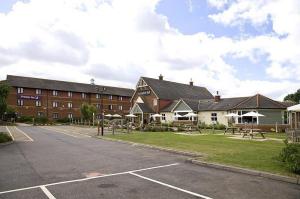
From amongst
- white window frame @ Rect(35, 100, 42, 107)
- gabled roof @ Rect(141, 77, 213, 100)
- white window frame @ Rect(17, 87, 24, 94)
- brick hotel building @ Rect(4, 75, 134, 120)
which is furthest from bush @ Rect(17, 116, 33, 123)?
gabled roof @ Rect(141, 77, 213, 100)

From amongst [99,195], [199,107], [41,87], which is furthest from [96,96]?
[99,195]

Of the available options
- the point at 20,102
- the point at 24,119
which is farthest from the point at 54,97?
the point at 24,119

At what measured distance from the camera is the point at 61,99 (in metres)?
76.8

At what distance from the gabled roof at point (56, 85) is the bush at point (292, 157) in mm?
64829

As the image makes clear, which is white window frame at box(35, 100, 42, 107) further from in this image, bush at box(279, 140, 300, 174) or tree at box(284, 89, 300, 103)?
tree at box(284, 89, 300, 103)

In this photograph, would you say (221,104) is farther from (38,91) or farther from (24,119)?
(38,91)

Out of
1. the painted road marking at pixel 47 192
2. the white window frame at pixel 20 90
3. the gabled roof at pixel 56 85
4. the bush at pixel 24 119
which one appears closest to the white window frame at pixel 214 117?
the painted road marking at pixel 47 192

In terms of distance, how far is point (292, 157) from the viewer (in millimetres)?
10344

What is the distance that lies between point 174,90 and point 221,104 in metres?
15.9

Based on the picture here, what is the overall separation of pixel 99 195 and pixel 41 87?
7010 centimetres

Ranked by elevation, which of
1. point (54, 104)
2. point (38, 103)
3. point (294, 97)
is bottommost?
point (54, 104)

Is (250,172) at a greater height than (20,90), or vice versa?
(20,90)

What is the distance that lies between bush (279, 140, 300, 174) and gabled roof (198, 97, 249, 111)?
106 feet

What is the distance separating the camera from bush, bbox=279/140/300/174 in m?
10.00
